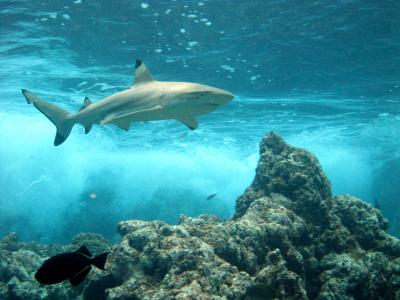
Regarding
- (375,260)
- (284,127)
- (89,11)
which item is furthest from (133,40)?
(284,127)

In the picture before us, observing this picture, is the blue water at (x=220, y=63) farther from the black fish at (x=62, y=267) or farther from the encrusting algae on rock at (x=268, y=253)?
→ the black fish at (x=62, y=267)

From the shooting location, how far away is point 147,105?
668 cm

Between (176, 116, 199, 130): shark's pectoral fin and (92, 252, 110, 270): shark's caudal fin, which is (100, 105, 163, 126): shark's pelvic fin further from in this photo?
(92, 252, 110, 270): shark's caudal fin

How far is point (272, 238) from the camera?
8461mm

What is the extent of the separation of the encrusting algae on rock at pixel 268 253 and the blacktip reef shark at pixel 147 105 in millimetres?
2812

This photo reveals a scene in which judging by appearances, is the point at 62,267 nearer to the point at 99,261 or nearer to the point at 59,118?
the point at 99,261

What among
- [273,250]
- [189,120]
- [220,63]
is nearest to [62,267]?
[189,120]

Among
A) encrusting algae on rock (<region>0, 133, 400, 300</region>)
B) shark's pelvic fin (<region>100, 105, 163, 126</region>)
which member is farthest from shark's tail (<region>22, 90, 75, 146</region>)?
encrusting algae on rock (<region>0, 133, 400, 300</region>)

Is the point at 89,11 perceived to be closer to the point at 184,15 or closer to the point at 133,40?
the point at 133,40

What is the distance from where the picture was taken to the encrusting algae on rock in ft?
21.0

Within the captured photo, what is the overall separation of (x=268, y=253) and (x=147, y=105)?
4.46 metres

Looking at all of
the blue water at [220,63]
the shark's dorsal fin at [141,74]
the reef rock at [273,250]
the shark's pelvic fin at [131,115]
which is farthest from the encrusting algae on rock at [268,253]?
the blue water at [220,63]

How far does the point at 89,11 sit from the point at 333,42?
11.5m

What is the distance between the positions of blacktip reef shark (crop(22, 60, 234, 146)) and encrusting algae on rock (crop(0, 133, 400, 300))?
2812 mm
